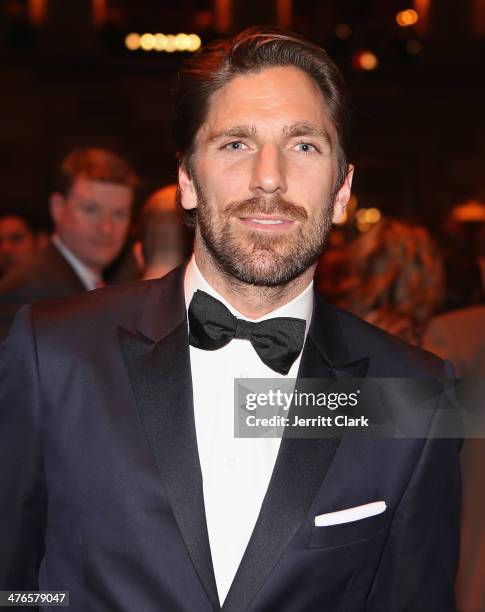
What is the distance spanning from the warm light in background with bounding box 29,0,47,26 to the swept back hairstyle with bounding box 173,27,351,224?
14.6 metres

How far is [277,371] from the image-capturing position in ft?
7.56

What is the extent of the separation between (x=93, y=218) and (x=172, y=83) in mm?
12554

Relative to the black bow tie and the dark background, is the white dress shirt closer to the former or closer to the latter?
the black bow tie

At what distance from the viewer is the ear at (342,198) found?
93.8 inches

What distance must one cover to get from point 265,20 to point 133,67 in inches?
96.5

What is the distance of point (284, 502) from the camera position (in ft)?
6.88

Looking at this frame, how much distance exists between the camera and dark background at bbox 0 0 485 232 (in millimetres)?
16172

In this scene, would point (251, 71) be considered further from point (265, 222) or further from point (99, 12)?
point (99, 12)

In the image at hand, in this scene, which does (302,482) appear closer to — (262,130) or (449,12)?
(262,130)

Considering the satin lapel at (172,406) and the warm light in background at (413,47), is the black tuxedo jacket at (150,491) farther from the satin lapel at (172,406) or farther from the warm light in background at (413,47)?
the warm light in background at (413,47)

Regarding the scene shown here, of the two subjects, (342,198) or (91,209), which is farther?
(91,209)

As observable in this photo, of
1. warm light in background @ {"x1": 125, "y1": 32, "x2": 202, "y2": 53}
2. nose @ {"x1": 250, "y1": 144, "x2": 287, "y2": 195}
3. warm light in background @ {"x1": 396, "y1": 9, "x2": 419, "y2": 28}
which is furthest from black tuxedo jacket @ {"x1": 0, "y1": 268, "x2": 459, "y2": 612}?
warm light in background @ {"x1": 396, "y1": 9, "x2": 419, "y2": 28}

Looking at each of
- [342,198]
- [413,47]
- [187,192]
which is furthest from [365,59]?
[187,192]

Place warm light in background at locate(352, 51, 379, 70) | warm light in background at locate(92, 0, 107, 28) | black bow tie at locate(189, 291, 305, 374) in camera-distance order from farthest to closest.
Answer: warm light in background at locate(92, 0, 107, 28), warm light in background at locate(352, 51, 379, 70), black bow tie at locate(189, 291, 305, 374)
